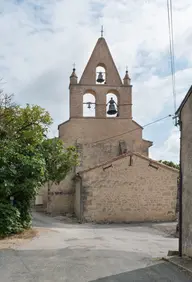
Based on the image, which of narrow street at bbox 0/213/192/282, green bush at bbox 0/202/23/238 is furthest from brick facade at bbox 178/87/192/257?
green bush at bbox 0/202/23/238

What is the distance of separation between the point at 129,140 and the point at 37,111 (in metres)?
14.7

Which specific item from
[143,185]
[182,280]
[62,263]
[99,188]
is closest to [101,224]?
[99,188]

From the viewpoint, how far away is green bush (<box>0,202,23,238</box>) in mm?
14547

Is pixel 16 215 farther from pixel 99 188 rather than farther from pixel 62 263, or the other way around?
pixel 99 188

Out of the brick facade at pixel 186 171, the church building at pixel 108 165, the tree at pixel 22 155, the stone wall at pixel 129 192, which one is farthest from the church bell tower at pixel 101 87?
the brick facade at pixel 186 171

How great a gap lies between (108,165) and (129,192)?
2.26m

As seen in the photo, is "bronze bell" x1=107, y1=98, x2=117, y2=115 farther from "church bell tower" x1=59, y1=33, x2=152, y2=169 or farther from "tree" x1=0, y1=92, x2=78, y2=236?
"tree" x1=0, y1=92, x2=78, y2=236

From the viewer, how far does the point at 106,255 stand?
9.99m

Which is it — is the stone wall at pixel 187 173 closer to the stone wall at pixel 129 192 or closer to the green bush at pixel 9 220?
the green bush at pixel 9 220

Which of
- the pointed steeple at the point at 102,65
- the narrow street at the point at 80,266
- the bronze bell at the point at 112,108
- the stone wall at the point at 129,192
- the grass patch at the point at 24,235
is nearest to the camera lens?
the narrow street at the point at 80,266

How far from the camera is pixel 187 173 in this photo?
31.6 ft

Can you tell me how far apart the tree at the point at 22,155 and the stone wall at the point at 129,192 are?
593cm

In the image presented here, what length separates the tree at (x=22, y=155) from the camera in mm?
15576

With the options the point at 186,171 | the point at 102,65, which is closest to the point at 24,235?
the point at 186,171
